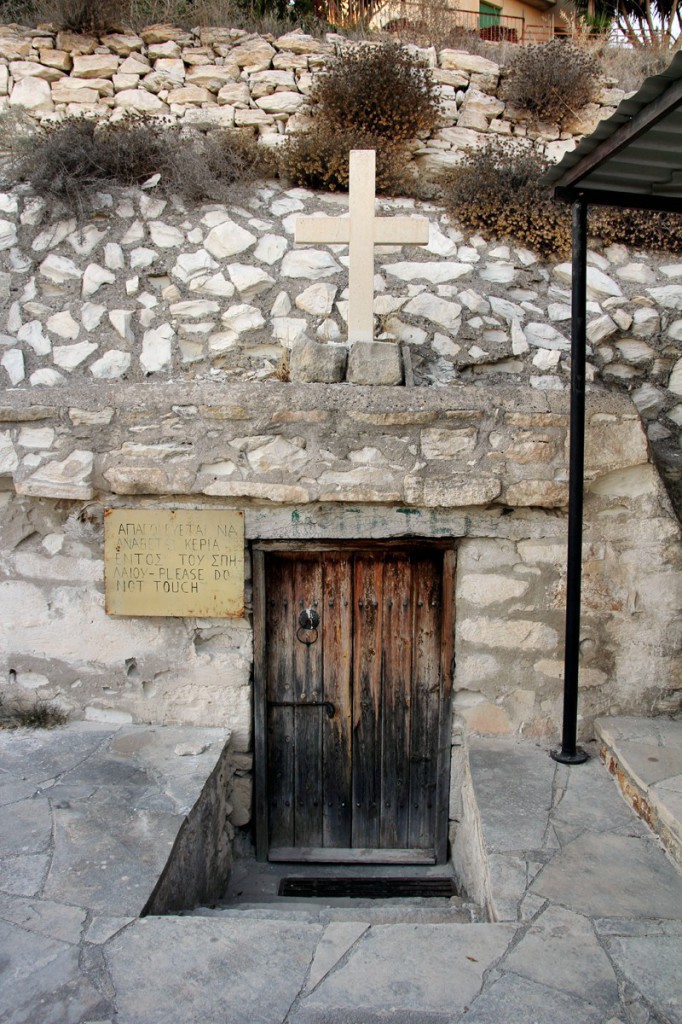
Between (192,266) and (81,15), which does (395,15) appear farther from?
(192,266)

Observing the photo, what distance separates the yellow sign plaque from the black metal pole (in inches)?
65.4

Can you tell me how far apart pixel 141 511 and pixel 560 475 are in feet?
7.15

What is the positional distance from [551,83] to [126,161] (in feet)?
12.3

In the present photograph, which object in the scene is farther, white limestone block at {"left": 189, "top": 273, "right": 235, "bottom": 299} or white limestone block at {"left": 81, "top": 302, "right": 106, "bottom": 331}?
white limestone block at {"left": 189, "top": 273, "right": 235, "bottom": 299}

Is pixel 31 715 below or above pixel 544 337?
below

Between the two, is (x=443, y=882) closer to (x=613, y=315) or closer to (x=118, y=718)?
(x=118, y=718)

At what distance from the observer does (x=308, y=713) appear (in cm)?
404

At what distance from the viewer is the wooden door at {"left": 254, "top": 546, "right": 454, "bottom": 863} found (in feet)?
12.9

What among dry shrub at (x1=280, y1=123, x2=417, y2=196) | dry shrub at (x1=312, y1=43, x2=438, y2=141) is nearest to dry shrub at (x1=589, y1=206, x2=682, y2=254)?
dry shrub at (x1=280, y1=123, x2=417, y2=196)

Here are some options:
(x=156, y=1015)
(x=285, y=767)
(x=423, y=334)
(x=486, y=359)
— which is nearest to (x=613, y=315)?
(x=486, y=359)

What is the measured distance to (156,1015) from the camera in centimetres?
206

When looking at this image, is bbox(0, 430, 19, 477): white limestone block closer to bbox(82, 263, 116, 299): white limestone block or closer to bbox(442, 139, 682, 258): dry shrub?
bbox(82, 263, 116, 299): white limestone block

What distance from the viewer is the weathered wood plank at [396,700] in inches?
155

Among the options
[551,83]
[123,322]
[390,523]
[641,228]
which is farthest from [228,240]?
[551,83]
